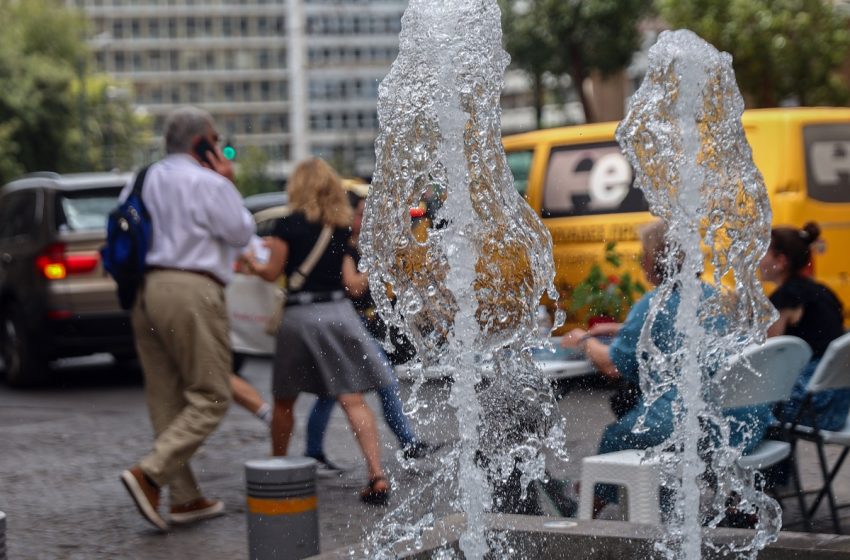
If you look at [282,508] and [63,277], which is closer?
[282,508]

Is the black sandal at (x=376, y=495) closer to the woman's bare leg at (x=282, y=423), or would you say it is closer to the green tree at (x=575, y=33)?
the woman's bare leg at (x=282, y=423)

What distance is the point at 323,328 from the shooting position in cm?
711

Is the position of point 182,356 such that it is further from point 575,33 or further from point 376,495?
point 575,33

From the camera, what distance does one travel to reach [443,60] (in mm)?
4871

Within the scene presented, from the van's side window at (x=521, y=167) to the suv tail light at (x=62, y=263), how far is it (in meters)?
3.49

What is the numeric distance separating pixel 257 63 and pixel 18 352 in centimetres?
14402

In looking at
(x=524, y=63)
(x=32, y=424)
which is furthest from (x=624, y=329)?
(x=524, y=63)

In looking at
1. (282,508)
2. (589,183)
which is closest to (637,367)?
(282,508)

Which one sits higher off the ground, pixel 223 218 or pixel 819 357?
pixel 223 218

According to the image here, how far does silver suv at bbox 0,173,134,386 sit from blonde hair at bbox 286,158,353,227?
5.09 meters

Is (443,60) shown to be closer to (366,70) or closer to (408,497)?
(408,497)

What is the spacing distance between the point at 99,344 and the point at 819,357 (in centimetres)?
704

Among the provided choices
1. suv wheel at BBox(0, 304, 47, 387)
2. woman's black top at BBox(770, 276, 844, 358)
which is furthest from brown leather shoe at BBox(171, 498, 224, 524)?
suv wheel at BBox(0, 304, 47, 387)

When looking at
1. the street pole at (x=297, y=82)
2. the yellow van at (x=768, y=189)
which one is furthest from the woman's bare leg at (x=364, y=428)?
the street pole at (x=297, y=82)
